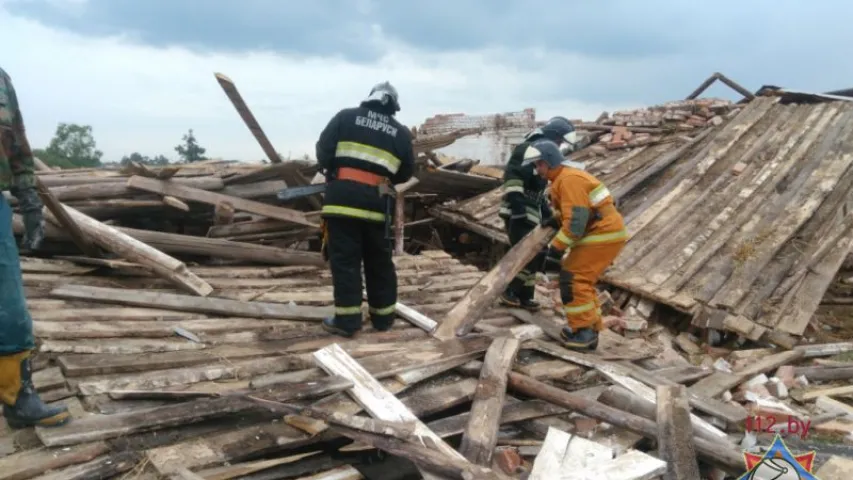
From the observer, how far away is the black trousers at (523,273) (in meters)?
5.86

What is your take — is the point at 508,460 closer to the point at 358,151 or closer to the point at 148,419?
the point at 148,419

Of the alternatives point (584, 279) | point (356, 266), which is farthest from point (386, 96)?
point (584, 279)

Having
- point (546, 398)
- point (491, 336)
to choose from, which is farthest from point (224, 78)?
point (546, 398)

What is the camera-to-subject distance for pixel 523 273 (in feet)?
19.1

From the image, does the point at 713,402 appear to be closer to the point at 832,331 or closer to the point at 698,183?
the point at 832,331

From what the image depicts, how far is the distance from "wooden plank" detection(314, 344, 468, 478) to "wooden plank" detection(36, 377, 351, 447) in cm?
34

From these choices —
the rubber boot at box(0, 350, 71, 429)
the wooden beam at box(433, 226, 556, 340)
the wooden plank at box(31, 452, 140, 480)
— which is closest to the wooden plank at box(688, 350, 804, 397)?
the wooden beam at box(433, 226, 556, 340)

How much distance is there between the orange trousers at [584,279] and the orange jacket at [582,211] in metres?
0.07

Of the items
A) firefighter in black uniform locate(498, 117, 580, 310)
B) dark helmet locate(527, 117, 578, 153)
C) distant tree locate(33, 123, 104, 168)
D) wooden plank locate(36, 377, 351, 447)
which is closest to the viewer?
wooden plank locate(36, 377, 351, 447)

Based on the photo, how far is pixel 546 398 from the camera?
3.69m

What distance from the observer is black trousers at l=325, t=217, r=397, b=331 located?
14.6ft

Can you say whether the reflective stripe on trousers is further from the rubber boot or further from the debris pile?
the rubber boot

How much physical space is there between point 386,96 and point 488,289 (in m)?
1.78

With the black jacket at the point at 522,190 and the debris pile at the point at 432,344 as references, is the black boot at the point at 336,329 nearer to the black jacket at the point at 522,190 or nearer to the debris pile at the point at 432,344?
the debris pile at the point at 432,344
